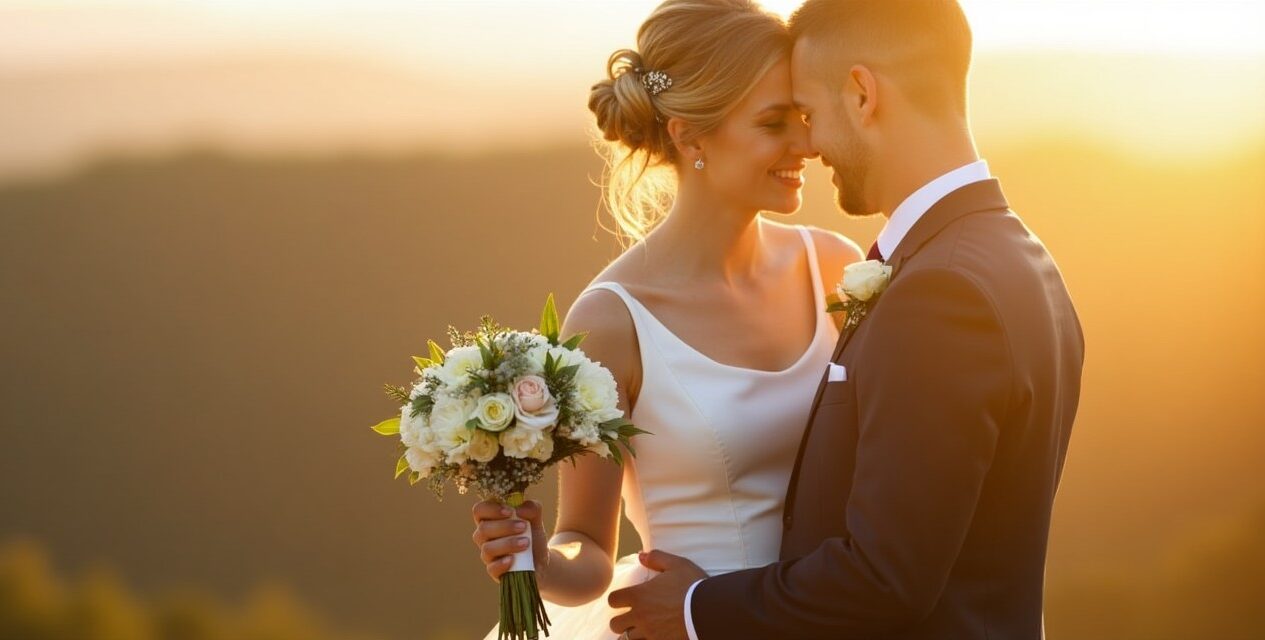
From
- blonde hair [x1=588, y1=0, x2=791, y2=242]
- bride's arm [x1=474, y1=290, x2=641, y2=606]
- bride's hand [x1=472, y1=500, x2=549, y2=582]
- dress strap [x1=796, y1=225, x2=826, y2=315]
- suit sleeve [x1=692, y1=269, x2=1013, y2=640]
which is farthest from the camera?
dress strap [x1=796, y1=225, x2=826, y2=315]

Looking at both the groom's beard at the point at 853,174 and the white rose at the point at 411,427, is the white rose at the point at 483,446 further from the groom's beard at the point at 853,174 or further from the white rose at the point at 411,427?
the groom's beard at the point at 853,174

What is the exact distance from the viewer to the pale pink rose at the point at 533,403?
2834mm

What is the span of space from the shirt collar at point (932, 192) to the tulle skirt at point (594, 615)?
1386 millimetres

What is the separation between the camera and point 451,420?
2.87 meters

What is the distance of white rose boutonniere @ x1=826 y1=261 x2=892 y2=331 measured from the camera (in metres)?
2.86

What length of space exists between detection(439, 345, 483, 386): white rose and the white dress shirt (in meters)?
0.76

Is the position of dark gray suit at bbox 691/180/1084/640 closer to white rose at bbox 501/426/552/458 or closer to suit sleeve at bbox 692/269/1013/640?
suit sleeve at bbox 692/269/1013/640

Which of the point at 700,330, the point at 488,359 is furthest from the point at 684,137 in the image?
the point at 488,359

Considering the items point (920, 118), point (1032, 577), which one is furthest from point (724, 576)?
point (920, 118)

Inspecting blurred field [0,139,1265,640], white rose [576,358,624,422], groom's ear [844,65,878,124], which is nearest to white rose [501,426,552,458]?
white rose [576,358,624,422]

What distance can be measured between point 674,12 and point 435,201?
1020 centimetres

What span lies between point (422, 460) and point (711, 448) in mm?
1061

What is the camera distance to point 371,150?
13.8 meters

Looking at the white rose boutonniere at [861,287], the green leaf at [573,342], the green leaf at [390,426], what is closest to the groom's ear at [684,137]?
the green leaf at [573,342]
